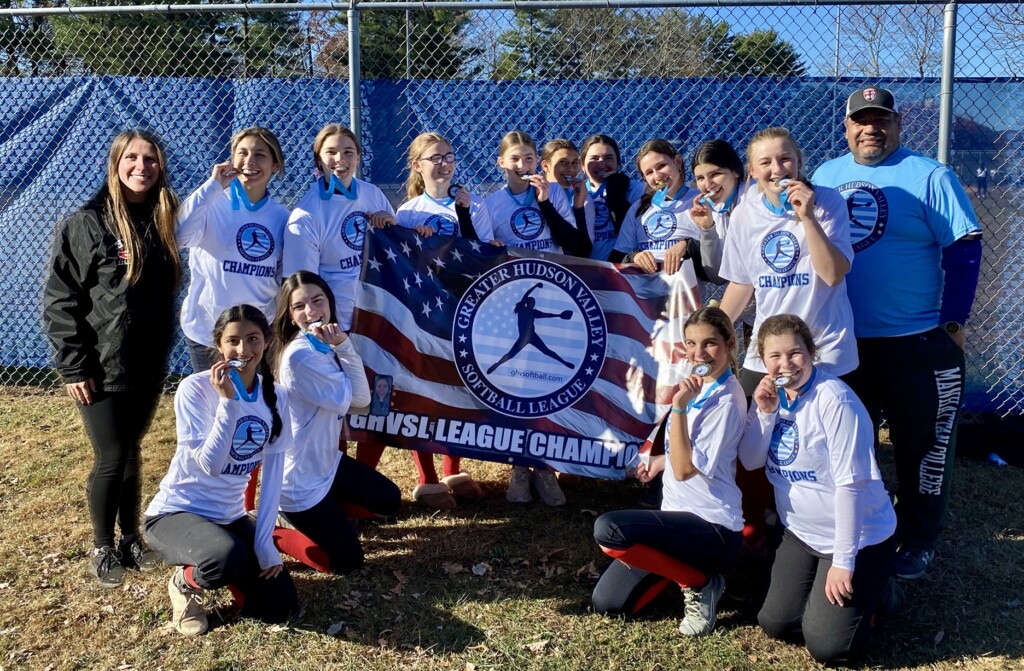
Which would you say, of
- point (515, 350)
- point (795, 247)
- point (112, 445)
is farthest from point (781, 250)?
point (112, 445)

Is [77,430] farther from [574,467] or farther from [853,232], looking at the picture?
[853,232]

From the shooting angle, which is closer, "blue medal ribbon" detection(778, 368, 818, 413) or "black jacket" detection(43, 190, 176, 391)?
"blue medal ribbon" detection(778, 368, 818, 413)

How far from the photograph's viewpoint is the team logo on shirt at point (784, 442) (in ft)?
11.6

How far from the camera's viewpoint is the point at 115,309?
155 inches

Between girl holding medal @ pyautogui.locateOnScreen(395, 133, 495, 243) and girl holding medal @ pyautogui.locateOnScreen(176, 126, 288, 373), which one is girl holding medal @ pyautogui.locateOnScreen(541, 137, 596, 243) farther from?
girl holding medal @ pyautogui.locateOnScreen(176, 126, 288, 373)

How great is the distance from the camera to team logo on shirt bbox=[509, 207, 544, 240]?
15.9 ft

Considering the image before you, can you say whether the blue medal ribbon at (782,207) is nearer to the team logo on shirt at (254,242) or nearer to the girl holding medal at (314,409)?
the girl holding medal at (314,409)

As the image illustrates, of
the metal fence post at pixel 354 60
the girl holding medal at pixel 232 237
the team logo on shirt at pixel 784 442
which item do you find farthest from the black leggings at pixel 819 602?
the metal fence post at pixel 354 60

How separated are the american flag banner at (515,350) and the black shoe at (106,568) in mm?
1302

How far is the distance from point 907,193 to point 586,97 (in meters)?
2.75

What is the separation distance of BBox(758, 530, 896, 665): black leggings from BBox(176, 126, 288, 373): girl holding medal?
2806 millimetres

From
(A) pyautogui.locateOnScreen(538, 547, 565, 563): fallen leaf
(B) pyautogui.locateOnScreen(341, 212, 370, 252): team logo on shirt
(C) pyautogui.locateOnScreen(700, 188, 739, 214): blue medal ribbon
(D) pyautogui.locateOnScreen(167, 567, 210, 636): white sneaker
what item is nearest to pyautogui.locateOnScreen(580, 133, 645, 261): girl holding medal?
(C) pyautogui.locateOnScreen(700, 188, 739, 214): blue medal ribbon

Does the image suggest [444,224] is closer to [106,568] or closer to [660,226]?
[660,226]

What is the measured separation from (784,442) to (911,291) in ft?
3.71
